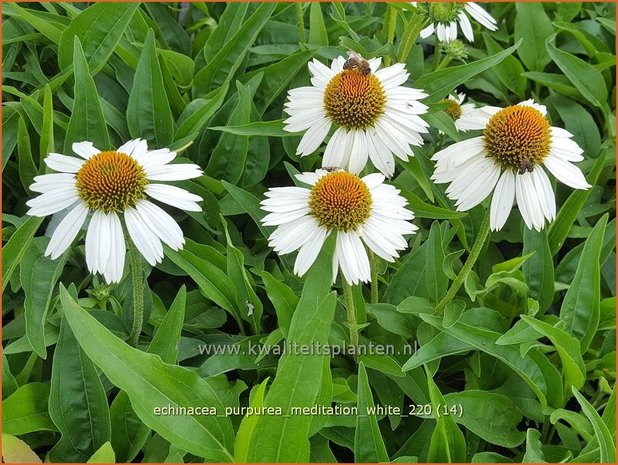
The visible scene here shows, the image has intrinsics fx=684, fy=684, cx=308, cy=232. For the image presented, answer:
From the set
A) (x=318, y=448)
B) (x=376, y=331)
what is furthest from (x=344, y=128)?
(x=318, y=448)

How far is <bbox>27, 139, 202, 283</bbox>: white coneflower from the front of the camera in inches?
29.6

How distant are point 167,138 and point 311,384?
1.78 feet

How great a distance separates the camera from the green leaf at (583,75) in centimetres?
127

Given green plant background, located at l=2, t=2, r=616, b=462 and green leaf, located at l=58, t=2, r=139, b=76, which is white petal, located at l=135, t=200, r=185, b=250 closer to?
green plant background, located at l=2, t=2, r=616, b=462

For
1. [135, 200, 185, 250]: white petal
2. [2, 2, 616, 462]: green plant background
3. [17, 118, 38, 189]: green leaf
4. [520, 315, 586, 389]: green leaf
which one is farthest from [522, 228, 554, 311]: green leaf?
[17, 118, 38, 189]: green leaf

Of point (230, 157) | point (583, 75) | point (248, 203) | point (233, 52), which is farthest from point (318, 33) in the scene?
point (583, 75)

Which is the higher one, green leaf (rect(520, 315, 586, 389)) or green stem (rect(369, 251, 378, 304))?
green stem (rect(369, 251, 378, 304))

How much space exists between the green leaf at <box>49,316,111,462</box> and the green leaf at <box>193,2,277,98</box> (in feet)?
1.67

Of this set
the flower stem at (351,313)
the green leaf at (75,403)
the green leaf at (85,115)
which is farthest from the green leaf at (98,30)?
the flower stem at (351,313)

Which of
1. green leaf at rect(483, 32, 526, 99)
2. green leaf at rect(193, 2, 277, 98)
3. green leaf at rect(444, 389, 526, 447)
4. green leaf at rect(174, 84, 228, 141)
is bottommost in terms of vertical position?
green leaf at rect(444, 389, 526, 447)

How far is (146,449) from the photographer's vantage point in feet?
2.92

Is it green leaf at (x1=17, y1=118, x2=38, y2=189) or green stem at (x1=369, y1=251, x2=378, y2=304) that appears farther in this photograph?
green leaf at (x1=17, y1=118, x2=38, y2=189)

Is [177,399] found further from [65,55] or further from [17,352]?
[65,55]

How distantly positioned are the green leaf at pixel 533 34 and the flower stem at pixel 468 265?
66 centimetres
